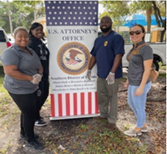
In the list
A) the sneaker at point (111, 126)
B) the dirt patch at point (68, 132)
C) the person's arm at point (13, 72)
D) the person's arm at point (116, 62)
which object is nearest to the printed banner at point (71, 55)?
the dirt patch at point (68, 132)

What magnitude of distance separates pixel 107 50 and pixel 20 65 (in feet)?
4.02

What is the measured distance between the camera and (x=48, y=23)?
2775 millimetres

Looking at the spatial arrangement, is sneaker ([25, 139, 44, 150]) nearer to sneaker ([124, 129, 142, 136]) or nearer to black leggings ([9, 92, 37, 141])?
black leggings ([9, 92, 37, 141])

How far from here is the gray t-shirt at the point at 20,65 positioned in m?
2.00

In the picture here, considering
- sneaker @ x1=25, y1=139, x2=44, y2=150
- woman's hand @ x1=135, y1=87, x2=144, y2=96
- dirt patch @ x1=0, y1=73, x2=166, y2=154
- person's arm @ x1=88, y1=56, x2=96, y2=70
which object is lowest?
dirt patch @ x1=0, y1=73, x2=166, y2=154

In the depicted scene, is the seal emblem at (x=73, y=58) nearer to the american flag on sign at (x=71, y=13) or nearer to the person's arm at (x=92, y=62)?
the person's arm at (x=92, y=62)

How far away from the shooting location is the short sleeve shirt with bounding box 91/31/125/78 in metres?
2.52

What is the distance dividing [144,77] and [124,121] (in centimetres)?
127

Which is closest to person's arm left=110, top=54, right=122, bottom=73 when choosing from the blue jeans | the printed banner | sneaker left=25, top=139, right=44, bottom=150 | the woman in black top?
the blue jeans

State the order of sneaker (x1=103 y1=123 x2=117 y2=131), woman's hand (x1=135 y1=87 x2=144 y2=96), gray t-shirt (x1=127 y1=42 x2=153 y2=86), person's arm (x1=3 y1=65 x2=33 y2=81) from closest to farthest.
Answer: person's arm (x1=3 y1=65 x2=33 y2=81) < gray t-shirt (x1=127 y1=42 x2=153 y2=86) < woman's hand (x1=135 y1=87 x2=144 y2=96) < sneaker (x1=103 y1=123 x2=117 y2=131)

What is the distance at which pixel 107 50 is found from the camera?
2592mm

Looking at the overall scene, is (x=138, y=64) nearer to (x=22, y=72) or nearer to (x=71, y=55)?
(x=71, y=55)

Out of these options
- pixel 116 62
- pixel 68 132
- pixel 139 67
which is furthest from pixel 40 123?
pixel 139 67

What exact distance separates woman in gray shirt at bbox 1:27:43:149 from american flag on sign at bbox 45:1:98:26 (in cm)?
73
